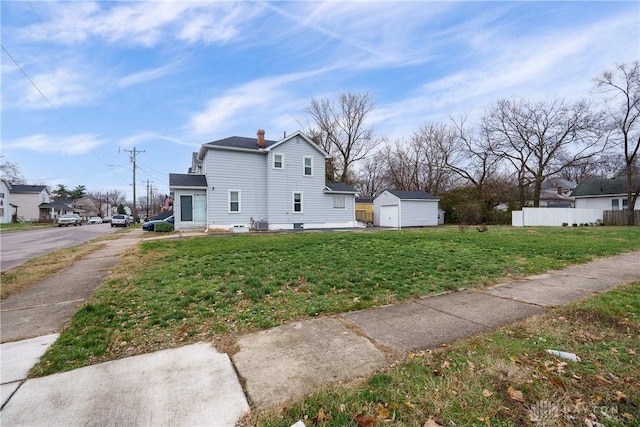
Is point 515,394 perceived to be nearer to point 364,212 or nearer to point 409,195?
point 409,195

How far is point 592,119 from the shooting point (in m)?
26.1

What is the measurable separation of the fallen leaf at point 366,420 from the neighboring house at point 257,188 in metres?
17.8

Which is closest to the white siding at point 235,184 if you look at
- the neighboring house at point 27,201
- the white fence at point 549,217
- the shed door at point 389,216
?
the shed door at point 389,216

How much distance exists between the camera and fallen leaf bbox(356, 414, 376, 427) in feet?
6.57

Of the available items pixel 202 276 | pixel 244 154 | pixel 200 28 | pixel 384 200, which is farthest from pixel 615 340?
pixel 384 200

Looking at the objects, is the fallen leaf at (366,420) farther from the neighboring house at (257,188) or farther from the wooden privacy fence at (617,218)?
the wooden privacy fence at (617,218)

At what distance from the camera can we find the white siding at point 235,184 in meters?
18.5

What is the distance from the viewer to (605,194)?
2992cm

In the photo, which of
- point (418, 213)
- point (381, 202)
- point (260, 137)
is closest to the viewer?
point (260, 137)

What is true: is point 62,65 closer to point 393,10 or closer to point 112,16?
point 112,16

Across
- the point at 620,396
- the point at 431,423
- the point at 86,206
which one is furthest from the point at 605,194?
the point at 86,206

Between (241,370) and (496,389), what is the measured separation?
2223 mm

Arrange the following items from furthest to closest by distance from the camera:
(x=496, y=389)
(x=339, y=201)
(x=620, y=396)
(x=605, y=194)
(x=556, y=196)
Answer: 1. (x=556, y=196)
2. (x=605, y=194)
3. (x=339, y=201)
4. (x=496, y=389)
5. (x=620, y=396)

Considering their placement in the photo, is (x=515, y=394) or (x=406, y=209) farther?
(x=406, y=209)
